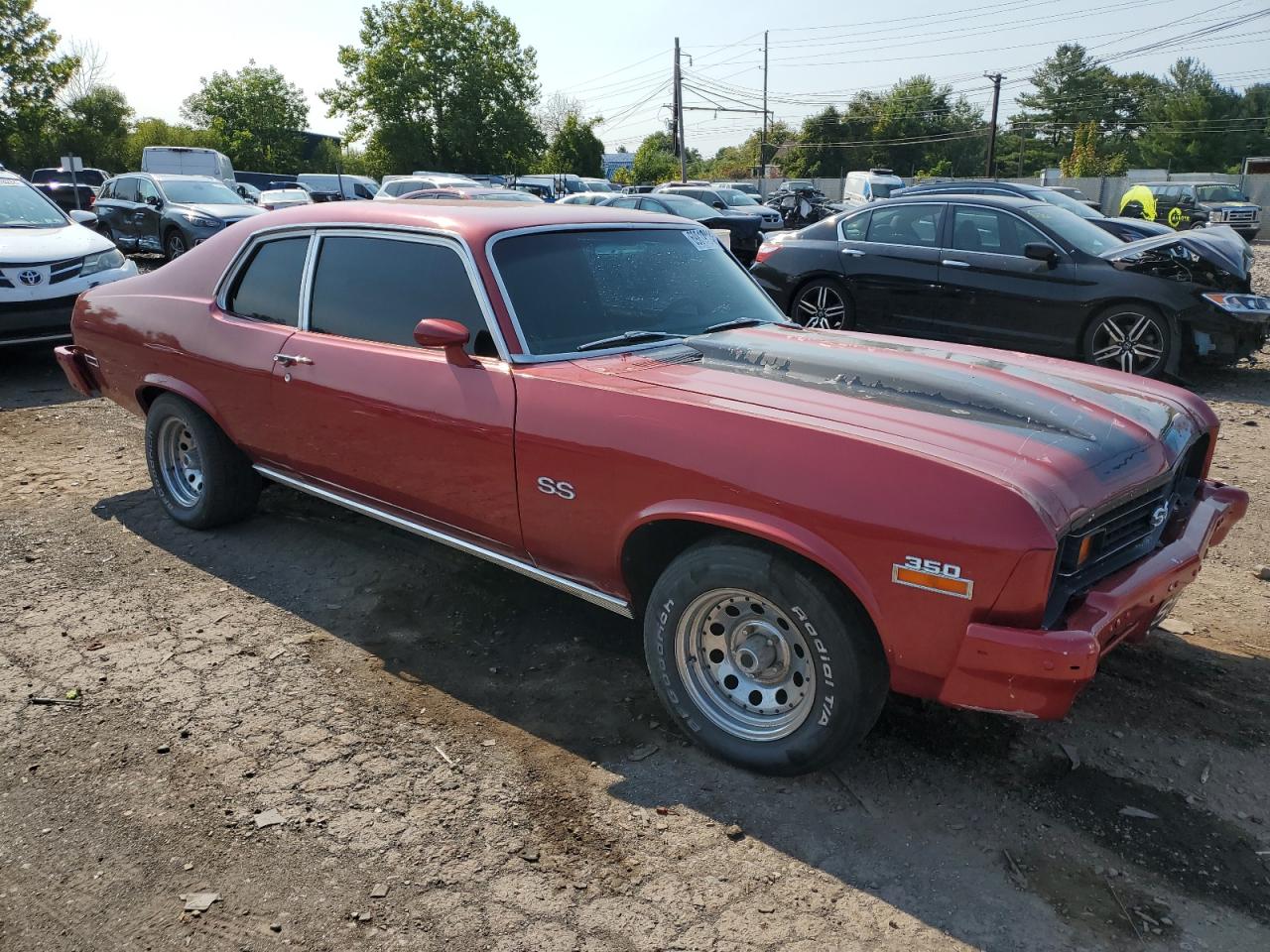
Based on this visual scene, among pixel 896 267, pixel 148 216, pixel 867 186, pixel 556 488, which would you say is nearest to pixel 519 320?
pixel 556 488

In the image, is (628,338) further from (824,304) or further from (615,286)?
(824,304)

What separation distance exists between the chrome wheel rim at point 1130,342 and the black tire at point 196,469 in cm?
660

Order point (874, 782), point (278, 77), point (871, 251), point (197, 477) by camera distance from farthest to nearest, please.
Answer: point (278, 77)
point (871, 251)
point (197, 477)
point (874, 782)

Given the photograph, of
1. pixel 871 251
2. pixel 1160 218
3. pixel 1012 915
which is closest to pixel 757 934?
pixel 1012 915

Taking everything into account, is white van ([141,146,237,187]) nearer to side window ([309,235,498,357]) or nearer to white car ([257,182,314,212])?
white car ([257,182,314,212])

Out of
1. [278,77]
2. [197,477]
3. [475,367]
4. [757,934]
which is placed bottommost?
[757,934]

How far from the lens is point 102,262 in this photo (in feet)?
28.6

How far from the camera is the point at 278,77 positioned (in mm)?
70375

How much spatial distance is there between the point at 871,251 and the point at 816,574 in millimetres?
6937

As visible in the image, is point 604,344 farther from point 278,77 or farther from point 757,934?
point 278,77

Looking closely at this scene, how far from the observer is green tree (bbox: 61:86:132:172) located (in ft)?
165

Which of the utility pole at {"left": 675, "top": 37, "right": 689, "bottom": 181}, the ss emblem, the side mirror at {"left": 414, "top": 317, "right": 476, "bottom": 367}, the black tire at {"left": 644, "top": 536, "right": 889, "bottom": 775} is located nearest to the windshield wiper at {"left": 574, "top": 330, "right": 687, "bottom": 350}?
the side mirror at {"left": 414, "top": 317, "right": 476, "bottom": 367}

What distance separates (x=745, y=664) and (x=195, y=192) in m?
16.3

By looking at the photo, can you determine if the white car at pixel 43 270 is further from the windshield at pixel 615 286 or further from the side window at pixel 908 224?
the side window at pixel 908 224
